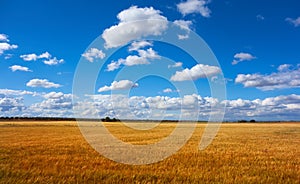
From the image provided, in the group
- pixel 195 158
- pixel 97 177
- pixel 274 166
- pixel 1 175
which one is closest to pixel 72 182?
pixel 97 177

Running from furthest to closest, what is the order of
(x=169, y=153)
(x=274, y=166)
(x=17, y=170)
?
(x=169, y=153) → (x=274, y=166) → (x=17, y=170)

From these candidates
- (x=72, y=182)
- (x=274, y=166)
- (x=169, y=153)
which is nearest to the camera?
(x=72, y=182)

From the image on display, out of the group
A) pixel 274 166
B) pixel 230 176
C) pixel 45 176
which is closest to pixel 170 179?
pixel 230 176

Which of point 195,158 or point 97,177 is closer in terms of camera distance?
point 97,177

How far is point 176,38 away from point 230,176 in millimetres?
10262

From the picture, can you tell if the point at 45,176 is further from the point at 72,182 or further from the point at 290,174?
the point at 290,174

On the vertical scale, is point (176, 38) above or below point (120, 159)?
above

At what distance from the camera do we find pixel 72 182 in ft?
35.6

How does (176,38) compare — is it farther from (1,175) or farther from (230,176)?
(1,175)

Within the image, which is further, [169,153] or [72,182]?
[169,153]

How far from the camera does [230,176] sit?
1207cm

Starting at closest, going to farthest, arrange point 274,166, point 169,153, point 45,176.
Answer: point 45,176
point 274,166
point 169,153

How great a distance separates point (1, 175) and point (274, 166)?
36.6ft

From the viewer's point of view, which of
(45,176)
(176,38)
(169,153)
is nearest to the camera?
(45,176)
